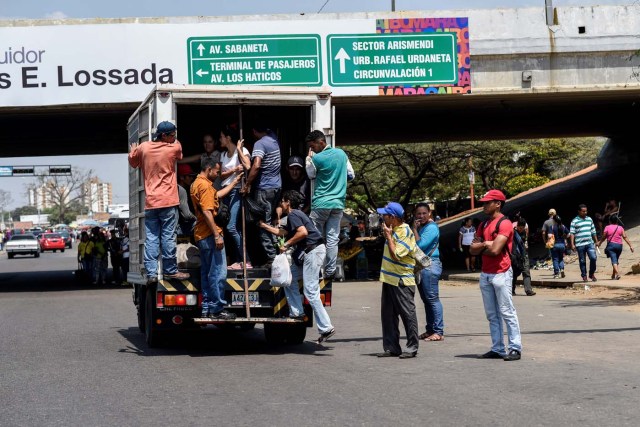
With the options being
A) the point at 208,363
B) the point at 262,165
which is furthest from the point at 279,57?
the point at 208,363

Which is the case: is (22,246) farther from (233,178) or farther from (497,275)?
(497,275)

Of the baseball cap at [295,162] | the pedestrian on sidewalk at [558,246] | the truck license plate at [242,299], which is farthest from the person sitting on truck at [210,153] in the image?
the pedestrian on sidewalk at [558,246]

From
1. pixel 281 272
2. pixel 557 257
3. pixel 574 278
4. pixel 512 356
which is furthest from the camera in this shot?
pixel 557 257

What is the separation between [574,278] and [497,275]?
1381cm

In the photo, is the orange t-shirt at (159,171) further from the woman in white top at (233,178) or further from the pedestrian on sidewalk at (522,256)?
the pedestrian on sidewalk at (522,256)

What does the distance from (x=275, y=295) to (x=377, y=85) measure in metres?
12.9

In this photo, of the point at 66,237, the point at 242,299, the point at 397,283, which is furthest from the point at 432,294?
the point at 66,237

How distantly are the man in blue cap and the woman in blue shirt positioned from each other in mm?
1079

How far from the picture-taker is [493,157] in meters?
50.7

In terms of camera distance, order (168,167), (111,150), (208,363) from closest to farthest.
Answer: (208,363) → (168,167) → (111,150)

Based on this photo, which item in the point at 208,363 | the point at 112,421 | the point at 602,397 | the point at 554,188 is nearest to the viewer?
the point at 112,421

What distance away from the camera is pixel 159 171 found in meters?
11.7

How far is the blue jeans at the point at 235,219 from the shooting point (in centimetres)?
1205

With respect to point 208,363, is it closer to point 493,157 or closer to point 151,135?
point 151,135
